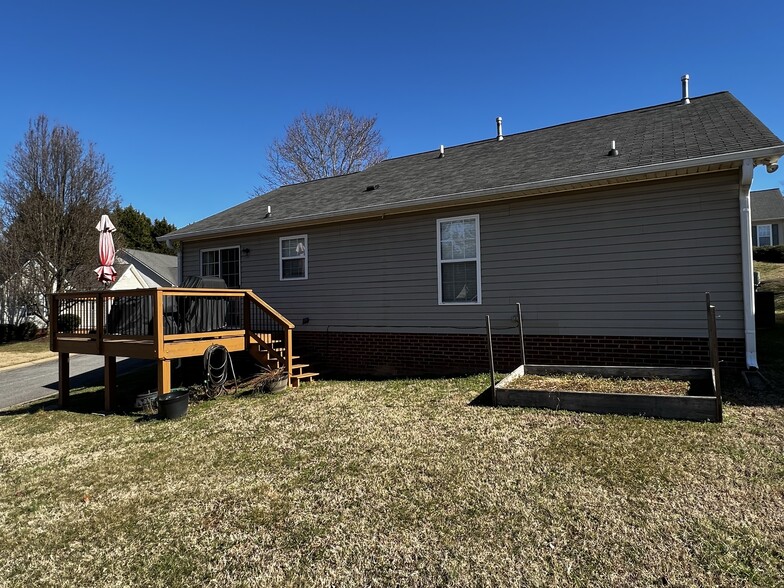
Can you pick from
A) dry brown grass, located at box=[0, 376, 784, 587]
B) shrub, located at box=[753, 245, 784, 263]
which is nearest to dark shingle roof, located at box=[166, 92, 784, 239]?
dry brown grass, located at box=[0, 376, 784, 587]

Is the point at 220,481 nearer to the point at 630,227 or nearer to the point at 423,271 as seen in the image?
the point at 423,271

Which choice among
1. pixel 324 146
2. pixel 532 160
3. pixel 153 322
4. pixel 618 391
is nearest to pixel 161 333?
pixel 153 322

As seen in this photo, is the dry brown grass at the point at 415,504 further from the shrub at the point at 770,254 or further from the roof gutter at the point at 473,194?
the shrub at the point at 770,254

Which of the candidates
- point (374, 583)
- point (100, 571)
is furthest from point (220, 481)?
point (374, 583)

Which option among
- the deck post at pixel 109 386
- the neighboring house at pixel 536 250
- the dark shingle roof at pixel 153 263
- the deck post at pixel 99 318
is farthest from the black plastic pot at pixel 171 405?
the dark shingle roof at pixel 153 263

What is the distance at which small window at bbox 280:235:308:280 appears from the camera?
9.74 metres

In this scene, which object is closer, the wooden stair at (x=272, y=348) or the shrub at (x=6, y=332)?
the wooden stair at (x=272, y=348)

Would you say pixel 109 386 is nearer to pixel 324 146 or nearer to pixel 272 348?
pixel 272 348

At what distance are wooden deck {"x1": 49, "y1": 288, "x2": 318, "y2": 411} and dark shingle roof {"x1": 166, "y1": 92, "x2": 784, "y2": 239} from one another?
2581mm

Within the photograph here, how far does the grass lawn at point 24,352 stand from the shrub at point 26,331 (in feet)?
2.19

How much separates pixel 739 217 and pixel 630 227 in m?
1.29

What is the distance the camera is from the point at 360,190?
1030 cm

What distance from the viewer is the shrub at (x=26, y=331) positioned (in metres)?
21.9

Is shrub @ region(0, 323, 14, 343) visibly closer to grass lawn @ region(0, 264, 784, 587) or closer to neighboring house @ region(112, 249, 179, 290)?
neighboring house @ region(112, 249, 179, 290)
